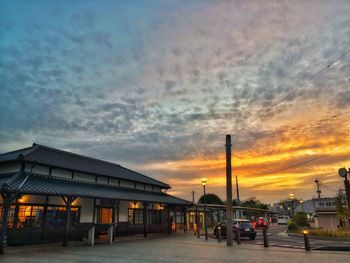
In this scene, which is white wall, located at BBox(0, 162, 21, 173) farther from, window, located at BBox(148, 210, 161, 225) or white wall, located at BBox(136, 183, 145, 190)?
window, located at BBox(148, 210, 161, 225)

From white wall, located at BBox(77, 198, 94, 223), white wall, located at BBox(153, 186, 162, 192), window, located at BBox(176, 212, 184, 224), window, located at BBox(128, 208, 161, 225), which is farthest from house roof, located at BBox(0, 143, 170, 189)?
window, located at BBox(176, 212, 184, 224)

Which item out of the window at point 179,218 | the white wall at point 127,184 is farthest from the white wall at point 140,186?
the window at point 179,218

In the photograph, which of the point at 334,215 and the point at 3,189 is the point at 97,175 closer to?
the point at 3,189

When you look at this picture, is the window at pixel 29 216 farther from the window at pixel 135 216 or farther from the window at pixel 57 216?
the window at pixel 135 216

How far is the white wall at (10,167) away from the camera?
19.1 m

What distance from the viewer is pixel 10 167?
19.4 m

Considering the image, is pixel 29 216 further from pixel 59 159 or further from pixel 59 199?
pixel 59 159

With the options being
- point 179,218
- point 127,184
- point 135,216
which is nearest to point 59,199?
point 127,184

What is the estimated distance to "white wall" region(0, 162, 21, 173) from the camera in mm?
19094

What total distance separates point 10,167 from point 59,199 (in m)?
3.73

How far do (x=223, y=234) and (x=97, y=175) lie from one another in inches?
474

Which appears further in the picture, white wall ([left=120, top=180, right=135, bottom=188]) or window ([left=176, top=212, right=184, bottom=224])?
window ([left=176, top=212, right=184, bottom=224])

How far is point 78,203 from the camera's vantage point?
22.0 meters

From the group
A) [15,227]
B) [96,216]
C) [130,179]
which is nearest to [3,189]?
[15,227]
